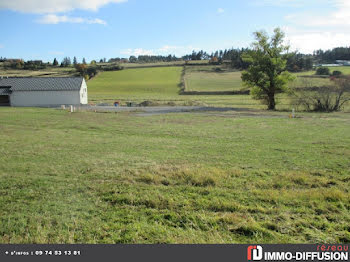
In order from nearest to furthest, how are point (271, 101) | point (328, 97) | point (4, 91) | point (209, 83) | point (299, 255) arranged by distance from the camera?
point (299, 255) → point (328, 97) → point (271, 101) → point (4, 91) → point (209, 83)

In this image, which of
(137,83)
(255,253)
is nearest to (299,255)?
(255,253)

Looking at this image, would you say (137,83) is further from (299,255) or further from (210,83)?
(299,255)

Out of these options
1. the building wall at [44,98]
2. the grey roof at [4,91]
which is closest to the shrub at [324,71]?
the building wall at [44,98]

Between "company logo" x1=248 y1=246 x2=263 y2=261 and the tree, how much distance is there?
36.1m

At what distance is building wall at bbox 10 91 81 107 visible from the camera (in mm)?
44812

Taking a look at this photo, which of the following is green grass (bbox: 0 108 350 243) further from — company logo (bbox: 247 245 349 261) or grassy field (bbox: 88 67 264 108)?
grassy field (bbox: 88 67 264 108)

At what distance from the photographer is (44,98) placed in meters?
45.3

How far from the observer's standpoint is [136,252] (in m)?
3.71

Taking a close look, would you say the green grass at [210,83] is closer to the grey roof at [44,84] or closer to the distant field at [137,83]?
the distant field at [137,83]

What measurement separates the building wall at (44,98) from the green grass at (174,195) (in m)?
35.4

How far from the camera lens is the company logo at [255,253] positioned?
3657mm

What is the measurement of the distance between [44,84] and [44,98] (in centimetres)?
265

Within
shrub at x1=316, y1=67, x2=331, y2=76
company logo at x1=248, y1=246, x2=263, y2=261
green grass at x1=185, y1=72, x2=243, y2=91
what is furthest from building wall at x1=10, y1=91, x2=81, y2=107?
shrub at x1=316, y1=67, x2=331, y2=76

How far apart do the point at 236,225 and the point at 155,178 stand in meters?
3.07
